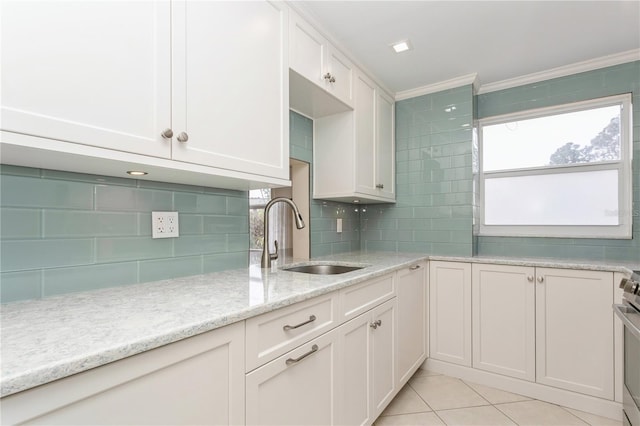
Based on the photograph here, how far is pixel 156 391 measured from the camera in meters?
0.76

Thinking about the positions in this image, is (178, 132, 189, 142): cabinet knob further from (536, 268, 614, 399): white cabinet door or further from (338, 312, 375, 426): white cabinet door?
(536, 268, 614, 399): white cabinet door

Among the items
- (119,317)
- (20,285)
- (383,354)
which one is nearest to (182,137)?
(119,317)

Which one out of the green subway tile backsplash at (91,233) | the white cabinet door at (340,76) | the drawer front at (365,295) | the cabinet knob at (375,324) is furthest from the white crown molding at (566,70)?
the green subway tile backsplash at (91,233)

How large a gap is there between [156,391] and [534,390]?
2.38 meters

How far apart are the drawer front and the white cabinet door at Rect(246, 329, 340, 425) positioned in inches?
5.6

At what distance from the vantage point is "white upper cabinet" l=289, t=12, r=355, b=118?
5.58ft

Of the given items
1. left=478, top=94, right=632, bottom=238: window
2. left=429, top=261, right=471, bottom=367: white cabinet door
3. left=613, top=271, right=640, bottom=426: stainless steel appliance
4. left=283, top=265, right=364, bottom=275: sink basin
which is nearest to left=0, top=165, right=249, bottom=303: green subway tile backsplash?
left=283, top=265, right=364, bottom=275: sink basin

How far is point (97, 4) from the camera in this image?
36.2 inches

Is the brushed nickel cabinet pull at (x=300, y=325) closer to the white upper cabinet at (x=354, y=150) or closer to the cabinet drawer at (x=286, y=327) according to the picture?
the cabinet drawer at (x=286, y=327)

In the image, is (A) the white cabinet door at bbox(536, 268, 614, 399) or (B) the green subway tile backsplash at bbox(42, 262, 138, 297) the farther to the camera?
(A) the white cabinet door at bbox(536, 268, 614, 399)

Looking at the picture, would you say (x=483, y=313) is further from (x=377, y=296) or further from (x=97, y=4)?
(x=97, y=4)

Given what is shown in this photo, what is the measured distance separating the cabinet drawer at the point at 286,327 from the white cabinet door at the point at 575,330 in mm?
1564

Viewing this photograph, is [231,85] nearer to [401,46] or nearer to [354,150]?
[354,150]

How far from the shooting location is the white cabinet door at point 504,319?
2.13m
